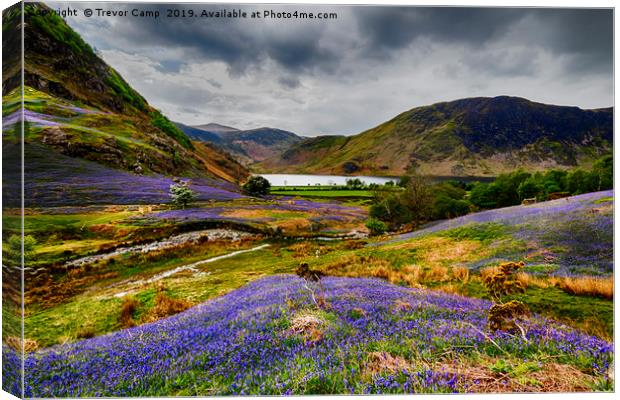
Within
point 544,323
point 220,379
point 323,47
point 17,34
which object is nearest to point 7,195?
point 17,34

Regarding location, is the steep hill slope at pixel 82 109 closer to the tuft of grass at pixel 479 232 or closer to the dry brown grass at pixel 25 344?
the dry brown grass at pixel 25 344

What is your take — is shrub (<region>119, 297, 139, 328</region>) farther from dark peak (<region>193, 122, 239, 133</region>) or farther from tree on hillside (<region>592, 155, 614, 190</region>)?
tree on hillside (<region>592, 155, 614, 190</region>)

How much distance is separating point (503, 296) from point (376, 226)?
3.65 metres

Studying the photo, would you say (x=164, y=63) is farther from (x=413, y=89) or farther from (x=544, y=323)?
(x=544, y=323)

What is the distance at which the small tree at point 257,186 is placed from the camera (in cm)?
918

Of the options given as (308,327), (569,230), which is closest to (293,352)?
(308,327)

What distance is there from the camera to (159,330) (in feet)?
20.2

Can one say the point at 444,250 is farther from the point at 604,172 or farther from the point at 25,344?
the point at 25,344

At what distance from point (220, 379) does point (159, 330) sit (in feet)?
6.28

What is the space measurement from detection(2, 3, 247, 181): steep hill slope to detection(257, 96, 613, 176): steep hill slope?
300 cm

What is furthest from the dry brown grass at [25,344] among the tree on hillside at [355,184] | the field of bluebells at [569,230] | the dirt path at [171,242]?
the field of bluebells at [569,230]

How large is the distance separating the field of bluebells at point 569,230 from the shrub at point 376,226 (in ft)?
9.08

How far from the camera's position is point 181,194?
26.2ft

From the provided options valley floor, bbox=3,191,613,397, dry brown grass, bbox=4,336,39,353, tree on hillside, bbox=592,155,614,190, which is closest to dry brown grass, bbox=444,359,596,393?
valley floor, bbox=3,191,613,397
